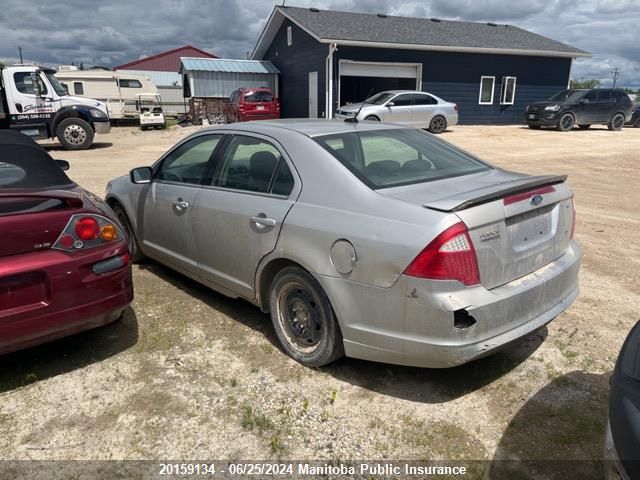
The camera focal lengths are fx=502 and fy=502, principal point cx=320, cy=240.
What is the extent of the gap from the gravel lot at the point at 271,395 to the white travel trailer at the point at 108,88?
26767mm

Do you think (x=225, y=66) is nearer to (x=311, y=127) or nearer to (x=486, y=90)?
(x=486, y=90)

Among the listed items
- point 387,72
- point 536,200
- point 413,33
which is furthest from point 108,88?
point 536,200

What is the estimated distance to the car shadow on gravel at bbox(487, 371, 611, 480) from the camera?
7.81ft

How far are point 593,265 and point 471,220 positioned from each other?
3284 mm

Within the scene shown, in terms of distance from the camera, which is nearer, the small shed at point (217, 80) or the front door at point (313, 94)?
the front door at point (313, 94)

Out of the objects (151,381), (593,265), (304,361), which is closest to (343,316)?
(304,361)

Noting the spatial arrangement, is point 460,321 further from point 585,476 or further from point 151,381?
point 151,381

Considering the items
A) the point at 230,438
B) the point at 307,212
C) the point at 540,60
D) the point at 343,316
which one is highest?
the point at 540,60

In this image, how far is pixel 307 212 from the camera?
3070 millimetres

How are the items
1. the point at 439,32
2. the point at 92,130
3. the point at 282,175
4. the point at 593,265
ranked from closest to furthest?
the point at 282,175, the point at 593,265, the point at 92,130, the point at 439,32

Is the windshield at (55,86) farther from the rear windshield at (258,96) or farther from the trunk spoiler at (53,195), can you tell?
the trunk spoiler at (53,195)

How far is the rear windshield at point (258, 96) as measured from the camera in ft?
72.3

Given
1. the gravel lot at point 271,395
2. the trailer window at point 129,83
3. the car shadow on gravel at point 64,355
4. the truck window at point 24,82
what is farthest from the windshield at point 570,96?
the trailer window at point 129,83

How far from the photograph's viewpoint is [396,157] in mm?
3422
